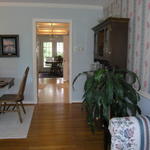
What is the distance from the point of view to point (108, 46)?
11.0ft

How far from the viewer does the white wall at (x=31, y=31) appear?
190 inches

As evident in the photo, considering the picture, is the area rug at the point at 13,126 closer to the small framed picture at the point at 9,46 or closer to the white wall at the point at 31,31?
the white wall at the point at 31,31

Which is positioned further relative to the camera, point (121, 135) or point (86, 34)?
point (86, 34)

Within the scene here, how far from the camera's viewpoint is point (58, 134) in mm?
3264

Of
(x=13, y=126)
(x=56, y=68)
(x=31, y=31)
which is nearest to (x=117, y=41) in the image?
(x=13, y=126)

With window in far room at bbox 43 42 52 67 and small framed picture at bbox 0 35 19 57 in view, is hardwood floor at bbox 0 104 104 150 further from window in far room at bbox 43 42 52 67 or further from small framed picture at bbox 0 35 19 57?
window in far room at bbox 43 42 52 67

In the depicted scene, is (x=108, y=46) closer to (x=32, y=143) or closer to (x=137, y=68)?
(x=137, y=68)

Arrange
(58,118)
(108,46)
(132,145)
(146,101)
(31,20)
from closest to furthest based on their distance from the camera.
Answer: (132,145), (146,101), (108,46), (58,118), (31,20)

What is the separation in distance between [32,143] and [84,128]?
991 millimetres

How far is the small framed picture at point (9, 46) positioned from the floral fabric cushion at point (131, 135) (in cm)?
381

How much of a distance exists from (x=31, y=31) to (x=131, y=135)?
3.91 metres

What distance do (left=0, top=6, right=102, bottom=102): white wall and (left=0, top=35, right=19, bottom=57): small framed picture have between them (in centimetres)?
10

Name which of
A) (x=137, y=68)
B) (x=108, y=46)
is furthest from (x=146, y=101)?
(x=108, y=46)

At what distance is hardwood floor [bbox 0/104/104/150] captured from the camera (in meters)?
2.86
